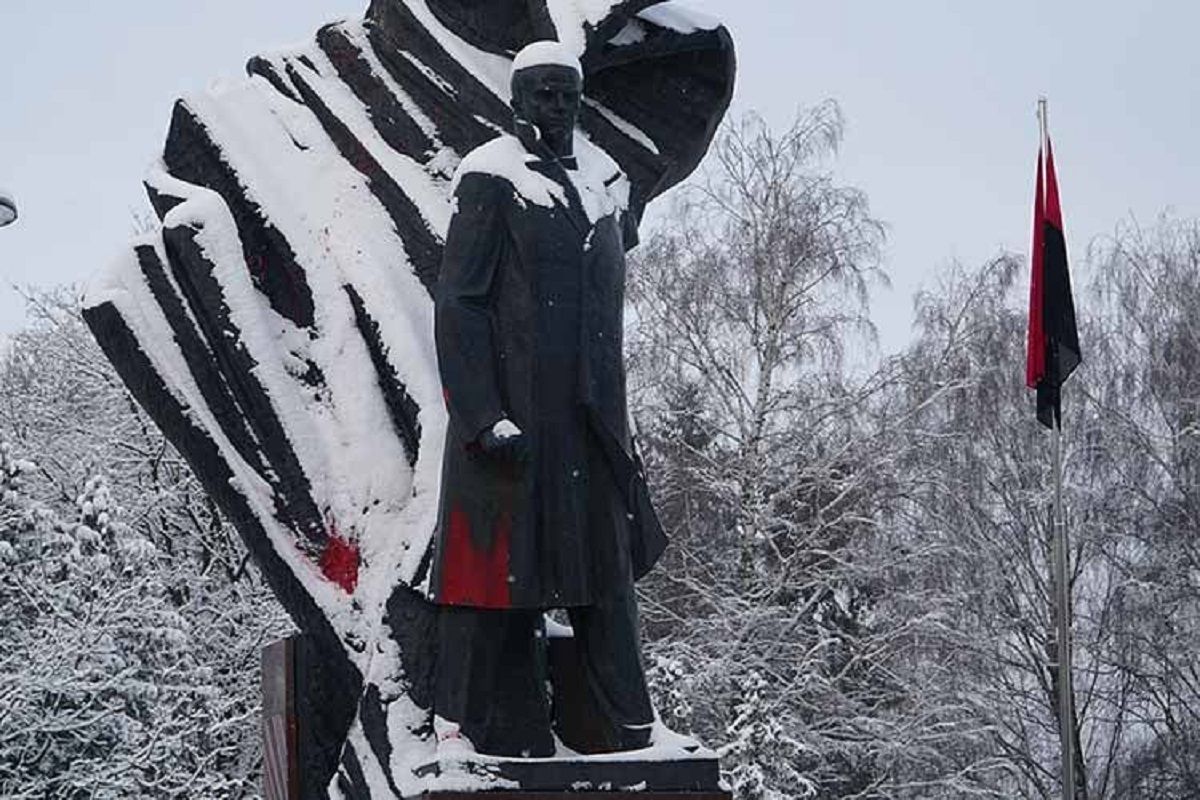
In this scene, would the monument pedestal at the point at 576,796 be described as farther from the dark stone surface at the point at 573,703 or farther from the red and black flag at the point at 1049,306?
the red and black flag at the point at 1049,306

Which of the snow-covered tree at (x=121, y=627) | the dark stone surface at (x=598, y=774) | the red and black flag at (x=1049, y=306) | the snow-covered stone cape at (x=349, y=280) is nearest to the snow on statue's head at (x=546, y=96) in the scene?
the snow-covered stone cape at (x=349, y=280)

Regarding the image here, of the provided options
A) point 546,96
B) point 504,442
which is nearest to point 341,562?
point 504,442

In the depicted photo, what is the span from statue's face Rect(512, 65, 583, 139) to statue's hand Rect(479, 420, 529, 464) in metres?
0.91

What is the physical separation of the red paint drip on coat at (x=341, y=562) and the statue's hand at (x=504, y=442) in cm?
87

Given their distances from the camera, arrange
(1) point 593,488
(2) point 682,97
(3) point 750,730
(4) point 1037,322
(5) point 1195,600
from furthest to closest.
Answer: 1. (5) point 1195,600
2. (3) point 750,730
3. (4) point 1037,322
4. (2) point 682,97
5. (1) point 593,488

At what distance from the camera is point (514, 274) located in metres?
5.75

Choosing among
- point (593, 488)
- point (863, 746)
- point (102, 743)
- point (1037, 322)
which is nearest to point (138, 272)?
point (593, 488)

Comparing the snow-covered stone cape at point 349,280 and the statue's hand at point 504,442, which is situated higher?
the snow-covered stone cape at point 349,280

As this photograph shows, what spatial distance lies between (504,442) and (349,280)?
1335 mm

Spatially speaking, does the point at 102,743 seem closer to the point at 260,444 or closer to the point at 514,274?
the point at 260,444

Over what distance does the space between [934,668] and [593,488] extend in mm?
15139

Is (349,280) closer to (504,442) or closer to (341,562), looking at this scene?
(341,562)

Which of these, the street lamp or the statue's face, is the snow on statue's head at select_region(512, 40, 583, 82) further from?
the street lamp

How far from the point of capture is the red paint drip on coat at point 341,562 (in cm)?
622
